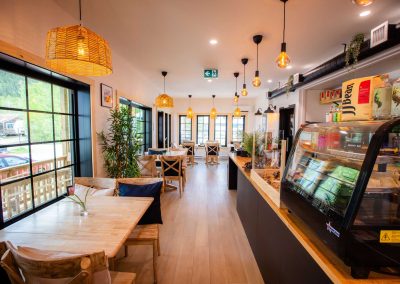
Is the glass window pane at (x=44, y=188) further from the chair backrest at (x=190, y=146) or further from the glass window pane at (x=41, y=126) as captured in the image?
the chair backrest at (x=190, y=146)

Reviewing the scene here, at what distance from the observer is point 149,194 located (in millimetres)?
2188

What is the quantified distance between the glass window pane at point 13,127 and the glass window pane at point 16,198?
1.38 feet

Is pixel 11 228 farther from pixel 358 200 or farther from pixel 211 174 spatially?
pixel 211 174

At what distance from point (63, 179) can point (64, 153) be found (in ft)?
1.16

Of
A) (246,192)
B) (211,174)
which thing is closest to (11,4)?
(246,192)

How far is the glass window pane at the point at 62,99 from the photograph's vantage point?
255 centimetres

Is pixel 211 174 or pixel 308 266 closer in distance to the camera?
pixel 308 266

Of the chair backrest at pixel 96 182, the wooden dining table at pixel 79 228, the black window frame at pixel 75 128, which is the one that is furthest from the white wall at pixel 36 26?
the wooden dining table at pixel 79 228

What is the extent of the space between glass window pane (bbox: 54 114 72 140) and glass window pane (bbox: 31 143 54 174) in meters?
0.21

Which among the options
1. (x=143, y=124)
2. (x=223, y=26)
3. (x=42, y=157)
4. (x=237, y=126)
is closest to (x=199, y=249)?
(x=42, y=157)

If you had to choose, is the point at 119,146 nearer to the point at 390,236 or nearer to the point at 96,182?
the point at 96,182

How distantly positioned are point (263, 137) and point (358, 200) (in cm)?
234

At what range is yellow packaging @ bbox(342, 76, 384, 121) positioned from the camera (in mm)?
1120

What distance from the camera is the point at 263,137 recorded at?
3158mm
